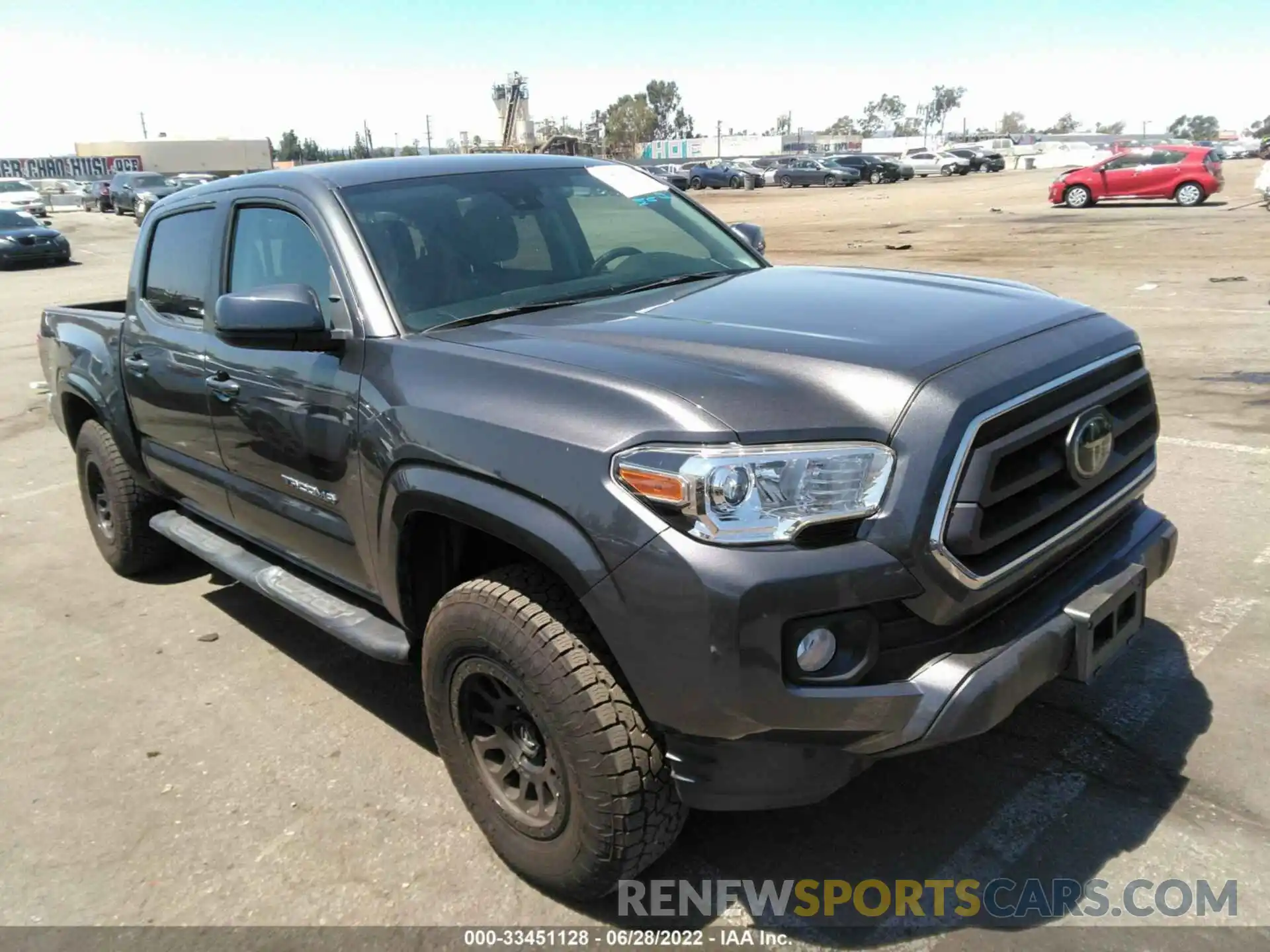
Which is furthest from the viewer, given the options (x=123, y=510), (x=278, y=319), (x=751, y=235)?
(x=123, y=510)

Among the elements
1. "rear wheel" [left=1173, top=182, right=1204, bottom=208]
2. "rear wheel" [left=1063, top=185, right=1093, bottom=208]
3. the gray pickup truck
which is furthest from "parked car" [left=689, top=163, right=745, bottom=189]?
the gray pickup truck

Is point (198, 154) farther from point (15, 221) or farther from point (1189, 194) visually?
point (1189, 194)

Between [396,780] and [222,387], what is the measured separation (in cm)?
156

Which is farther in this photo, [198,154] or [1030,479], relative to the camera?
[198,154]

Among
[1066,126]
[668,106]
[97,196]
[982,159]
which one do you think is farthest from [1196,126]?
[97,196]

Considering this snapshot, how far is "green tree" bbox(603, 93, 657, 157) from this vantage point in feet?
406

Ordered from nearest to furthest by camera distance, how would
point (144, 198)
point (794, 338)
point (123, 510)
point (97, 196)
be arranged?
point (794, 338), point (123, 510), point (144, 198), point (97, 196)

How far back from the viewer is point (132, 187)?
41875mm

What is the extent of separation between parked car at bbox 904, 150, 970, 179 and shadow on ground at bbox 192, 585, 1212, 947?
186 feet

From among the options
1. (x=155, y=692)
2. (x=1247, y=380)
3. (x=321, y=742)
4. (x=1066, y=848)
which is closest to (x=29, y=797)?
(x=155, y=692)

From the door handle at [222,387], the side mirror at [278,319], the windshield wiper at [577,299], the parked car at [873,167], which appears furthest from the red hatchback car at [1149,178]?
the side mirror at [278,319]

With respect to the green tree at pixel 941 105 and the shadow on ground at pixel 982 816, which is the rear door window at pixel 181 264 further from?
the green tree at pixel 941 105

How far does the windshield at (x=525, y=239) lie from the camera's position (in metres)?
3.22

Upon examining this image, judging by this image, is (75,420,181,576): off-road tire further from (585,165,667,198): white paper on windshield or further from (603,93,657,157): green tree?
(603,93,657,157): green tree
